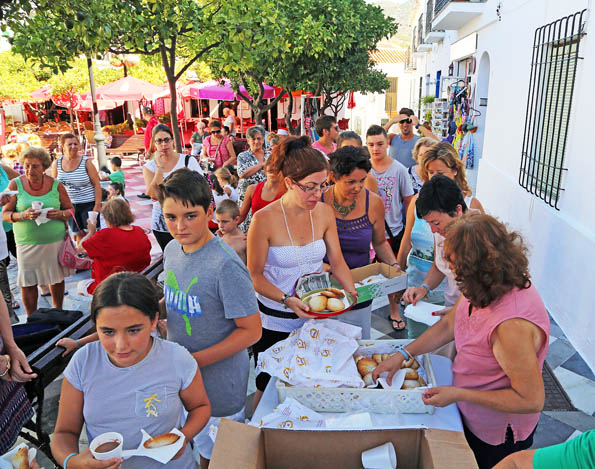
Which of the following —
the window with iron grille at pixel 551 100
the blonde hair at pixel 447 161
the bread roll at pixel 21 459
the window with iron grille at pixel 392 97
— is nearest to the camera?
the bread roll at pixel 21 459

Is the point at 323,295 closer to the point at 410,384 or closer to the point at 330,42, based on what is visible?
the point at 410,384

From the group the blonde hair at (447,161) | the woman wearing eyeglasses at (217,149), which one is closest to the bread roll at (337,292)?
the blonde hair at (447,161)

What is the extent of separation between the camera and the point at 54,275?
177 inches

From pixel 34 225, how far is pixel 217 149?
4.86m

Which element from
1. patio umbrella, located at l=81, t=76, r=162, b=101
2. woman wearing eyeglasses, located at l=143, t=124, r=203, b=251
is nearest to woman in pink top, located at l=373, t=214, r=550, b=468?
woman wearing eyeglasses, located at l=143, t=124, r=203, b=251

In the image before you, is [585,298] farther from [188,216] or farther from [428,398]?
[188,216]

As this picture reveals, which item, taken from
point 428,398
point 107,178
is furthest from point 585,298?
point 107,178

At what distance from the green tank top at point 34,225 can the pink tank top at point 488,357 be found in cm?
393

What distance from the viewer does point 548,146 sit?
564 centimetres

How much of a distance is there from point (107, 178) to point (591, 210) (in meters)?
8.05

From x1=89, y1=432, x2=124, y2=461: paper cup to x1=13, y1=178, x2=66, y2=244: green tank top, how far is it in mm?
3367

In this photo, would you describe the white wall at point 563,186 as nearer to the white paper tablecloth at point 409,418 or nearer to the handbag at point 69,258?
the white paper tablecloth at point 409,418

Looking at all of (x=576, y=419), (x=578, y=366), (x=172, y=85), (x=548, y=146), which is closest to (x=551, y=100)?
(x=548, y=146)

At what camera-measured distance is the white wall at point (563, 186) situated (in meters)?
4.15
